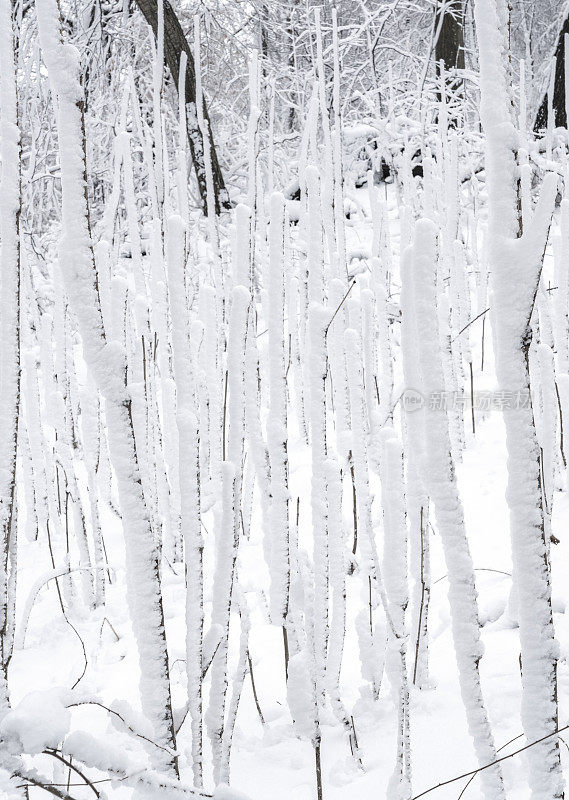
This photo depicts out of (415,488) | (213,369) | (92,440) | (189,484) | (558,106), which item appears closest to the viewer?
(189,484)

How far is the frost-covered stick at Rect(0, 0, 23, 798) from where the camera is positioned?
A: 2.09 feet

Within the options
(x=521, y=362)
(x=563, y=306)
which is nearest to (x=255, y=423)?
(x=521, y=362)

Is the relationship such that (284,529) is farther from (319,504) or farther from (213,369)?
(213,369)

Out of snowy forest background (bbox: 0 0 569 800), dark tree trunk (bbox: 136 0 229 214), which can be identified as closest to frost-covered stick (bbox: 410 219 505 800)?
snowy forest background (bbox: 0 0 569 800)

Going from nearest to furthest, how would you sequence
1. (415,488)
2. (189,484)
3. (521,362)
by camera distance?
(521,362), (189,484), (415,488)

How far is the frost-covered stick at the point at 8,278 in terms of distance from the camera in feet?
2.09

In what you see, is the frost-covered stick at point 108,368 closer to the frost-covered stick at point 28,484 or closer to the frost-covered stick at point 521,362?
the frost-covered stick at point 521,362

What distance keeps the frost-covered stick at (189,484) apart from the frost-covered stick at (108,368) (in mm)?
55

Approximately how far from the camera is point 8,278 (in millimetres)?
653

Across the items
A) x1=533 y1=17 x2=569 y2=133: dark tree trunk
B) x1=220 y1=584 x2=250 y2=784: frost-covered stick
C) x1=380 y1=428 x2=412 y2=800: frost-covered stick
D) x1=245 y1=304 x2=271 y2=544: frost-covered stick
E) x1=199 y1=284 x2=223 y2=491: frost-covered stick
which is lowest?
x1=220 y1=584 x2=250 y2=784: frost-covered stick

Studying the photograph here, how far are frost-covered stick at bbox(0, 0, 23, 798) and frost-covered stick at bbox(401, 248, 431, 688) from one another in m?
0.40

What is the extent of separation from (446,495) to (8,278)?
50 cm

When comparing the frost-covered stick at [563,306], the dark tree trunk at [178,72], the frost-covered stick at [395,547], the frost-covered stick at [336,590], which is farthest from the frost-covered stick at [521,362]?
the dark tree trunk at [178,72]

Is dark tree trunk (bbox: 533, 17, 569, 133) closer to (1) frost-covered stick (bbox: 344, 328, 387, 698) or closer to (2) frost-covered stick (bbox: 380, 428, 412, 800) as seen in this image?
(1) frost-covered stick (bbox: 344, 328, 387, 698)
